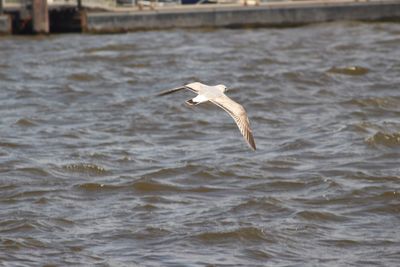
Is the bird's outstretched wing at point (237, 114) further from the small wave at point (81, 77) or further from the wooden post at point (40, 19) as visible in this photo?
the wooden post at point (40, 19)

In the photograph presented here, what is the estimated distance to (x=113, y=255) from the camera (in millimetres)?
9094

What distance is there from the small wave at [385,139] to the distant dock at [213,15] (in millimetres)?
→ 14085

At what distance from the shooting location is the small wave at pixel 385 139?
44.7ft

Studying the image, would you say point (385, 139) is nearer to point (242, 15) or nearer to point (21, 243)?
point (21, 243)

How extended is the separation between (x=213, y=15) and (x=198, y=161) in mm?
15382

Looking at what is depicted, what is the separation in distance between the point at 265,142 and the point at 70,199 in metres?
3.53

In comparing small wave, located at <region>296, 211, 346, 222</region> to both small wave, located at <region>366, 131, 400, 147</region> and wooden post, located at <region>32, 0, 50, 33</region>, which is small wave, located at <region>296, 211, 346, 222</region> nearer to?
small wave, located at <region>366, 131, 400, 147</region>

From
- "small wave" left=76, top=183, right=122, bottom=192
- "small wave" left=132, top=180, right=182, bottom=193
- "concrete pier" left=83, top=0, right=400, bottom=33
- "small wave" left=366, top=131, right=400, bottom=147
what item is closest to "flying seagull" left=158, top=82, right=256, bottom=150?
"small wave" left=132, top=180, right=182, bottom=193

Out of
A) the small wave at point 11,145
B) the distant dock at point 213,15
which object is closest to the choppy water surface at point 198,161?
the small wave at point 11,145

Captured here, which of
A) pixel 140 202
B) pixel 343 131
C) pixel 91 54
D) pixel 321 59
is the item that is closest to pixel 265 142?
pixel 343 131

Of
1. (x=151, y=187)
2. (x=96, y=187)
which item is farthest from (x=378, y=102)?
(x=96, y=187)

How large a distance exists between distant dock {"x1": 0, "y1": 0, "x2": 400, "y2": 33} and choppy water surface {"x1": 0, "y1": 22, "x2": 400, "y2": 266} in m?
4.64

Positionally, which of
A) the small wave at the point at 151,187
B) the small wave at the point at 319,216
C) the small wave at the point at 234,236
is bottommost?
the small wave at the point at 151,187

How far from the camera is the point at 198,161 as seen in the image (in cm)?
1274
